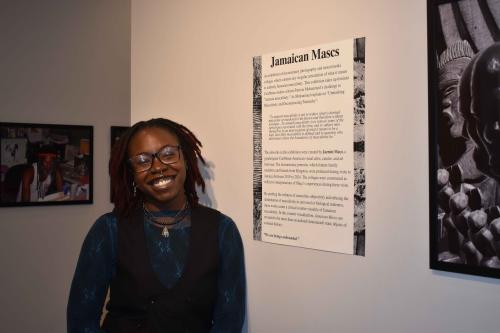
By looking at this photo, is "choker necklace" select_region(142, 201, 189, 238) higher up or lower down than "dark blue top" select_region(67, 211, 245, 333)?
higher up

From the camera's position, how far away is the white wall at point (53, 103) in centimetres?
284

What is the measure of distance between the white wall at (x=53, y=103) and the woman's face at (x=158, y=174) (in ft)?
5.90

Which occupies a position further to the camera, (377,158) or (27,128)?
(27,128)

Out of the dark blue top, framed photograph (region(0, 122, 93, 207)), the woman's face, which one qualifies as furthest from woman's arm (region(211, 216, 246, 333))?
framed photograph (region(0, 122, 93, 207))

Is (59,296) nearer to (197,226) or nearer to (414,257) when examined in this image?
(197,226)

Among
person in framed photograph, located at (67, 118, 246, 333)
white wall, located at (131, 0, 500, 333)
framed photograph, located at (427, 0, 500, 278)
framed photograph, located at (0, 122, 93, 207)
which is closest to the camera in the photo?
framed photograph, located at (427, 0, 500, 278)

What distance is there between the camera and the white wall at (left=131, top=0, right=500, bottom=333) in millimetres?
1203

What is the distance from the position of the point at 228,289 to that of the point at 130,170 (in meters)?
0.53

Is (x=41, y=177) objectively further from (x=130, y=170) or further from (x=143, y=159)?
(x=143, y=159)

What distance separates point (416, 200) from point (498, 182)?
0.21 metres

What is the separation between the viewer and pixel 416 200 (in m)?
1.21

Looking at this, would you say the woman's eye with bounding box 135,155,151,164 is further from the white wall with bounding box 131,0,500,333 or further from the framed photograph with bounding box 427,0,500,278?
the framed photograph with bounding box 427,0,500,278

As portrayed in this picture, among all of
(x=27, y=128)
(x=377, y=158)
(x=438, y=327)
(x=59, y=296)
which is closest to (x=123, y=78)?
(x=27, y=128)

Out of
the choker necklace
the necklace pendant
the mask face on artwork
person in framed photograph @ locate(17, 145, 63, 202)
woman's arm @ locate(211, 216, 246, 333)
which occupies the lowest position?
woman's arm @ locate(211, 216, 246, 333)
